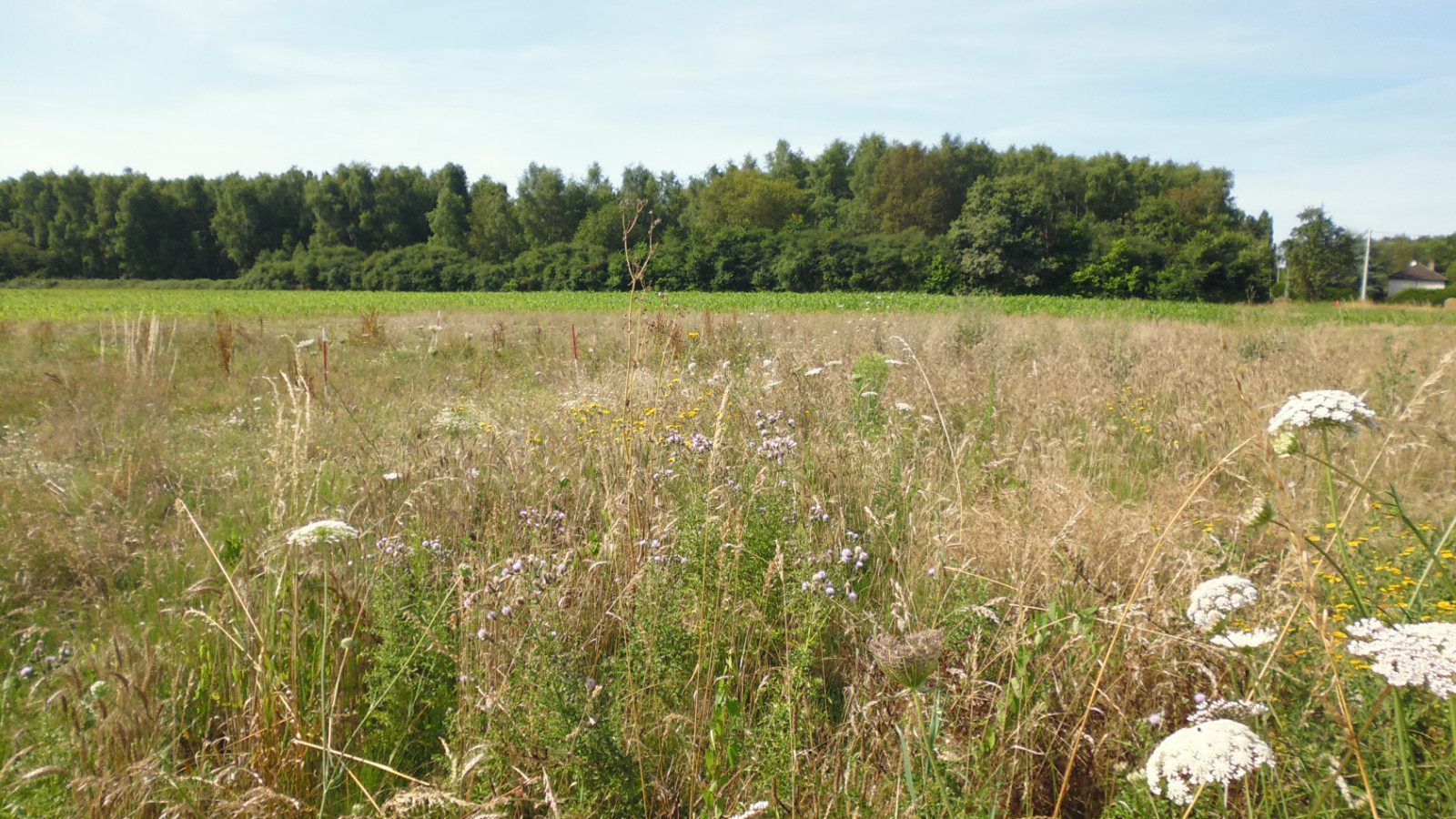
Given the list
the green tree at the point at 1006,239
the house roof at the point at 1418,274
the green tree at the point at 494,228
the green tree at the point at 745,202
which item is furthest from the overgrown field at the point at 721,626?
the house roof at the point at 1418,274

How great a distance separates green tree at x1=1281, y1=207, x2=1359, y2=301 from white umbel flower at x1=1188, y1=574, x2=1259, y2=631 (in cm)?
5590

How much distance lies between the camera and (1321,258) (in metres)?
45.2

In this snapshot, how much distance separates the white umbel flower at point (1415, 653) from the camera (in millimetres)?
940

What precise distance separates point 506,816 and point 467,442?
2.49m

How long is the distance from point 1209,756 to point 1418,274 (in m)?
109

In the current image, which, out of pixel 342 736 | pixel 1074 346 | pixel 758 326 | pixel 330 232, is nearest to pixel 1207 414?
pixel 1074 346

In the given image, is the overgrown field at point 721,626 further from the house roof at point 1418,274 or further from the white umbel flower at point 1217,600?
the house roof at point 1418,274

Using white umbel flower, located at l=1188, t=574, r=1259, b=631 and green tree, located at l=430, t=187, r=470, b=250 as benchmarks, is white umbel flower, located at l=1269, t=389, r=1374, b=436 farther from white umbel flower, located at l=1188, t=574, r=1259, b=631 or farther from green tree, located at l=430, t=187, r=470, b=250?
green tree, located at l=430, t=187, r=470, b=250

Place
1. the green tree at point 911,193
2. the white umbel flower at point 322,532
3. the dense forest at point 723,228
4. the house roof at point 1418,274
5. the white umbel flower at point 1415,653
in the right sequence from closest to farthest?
the white umbel flower at point 1415,653 → the white umbel flower at point 322,532 → the dense forest at point 723,228 → the green tree at point 911,193 → the house roof at point 1418,274

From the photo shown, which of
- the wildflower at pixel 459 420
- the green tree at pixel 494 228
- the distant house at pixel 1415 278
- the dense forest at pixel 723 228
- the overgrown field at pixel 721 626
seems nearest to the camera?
the overgrown field at pixel 721 626

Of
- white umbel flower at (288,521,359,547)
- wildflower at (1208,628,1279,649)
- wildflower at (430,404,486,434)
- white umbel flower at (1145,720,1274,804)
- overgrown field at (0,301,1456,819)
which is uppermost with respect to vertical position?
white umbel flower at (288,521,359,547)

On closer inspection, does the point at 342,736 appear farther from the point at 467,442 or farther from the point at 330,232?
the point at 330,232

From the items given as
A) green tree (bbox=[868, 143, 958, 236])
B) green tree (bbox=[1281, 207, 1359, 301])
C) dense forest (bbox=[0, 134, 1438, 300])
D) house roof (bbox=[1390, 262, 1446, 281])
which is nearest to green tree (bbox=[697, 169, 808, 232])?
dense forest (bbox=[0, 134, 1438, 300])

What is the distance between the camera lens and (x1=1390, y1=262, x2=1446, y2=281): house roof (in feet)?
250
